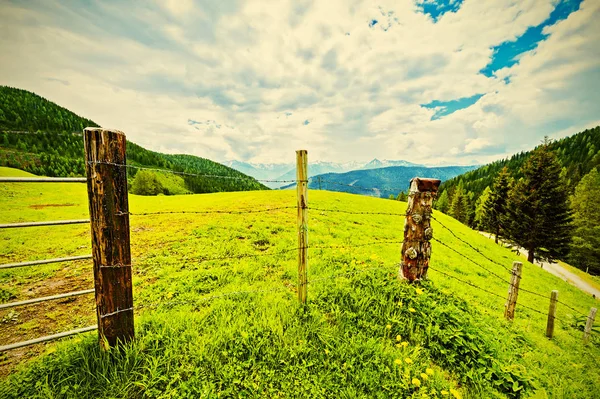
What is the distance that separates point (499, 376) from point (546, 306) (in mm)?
11525

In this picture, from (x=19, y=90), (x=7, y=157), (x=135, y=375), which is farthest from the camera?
(x=19, y=90)

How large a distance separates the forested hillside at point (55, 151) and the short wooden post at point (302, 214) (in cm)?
4307

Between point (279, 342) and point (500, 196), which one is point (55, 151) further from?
point (500, 196)

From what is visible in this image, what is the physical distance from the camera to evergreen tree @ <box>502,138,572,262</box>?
2797 centimetres

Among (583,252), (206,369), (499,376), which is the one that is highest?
(206,369)

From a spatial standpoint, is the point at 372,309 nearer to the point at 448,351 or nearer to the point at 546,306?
the point at 448,351

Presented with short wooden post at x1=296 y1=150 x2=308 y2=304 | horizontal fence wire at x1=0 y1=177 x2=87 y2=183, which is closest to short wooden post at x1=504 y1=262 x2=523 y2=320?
short wooden post at x1=296 y1=150 x2=308 y2=304

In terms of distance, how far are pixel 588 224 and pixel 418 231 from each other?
53775 mm

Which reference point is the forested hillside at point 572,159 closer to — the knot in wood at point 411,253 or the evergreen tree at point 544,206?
the evergreen tree at point 544,206

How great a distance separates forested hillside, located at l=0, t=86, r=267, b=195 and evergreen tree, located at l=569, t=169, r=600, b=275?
56803 millimetres

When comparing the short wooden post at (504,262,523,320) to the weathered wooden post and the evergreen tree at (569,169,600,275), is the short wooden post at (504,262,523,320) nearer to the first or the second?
the weathered wooden post

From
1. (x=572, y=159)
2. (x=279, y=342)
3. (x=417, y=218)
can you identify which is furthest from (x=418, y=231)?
(x=572, y=159)

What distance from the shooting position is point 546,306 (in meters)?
11.0

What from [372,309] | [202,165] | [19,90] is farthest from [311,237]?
[19,90]
